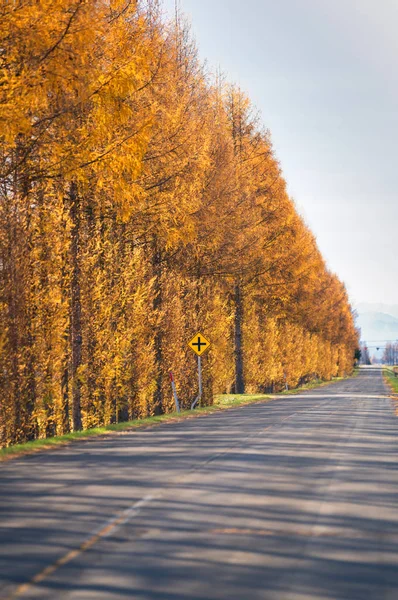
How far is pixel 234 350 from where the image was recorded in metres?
44.7

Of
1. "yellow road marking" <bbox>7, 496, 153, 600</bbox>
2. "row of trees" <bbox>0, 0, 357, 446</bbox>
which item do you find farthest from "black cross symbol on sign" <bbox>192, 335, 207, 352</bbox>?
"yellow road marking" <bbox>7, 496, 153, 600</bbox>

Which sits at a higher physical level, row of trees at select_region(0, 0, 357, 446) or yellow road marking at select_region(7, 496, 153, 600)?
row of trees at select_region(0, 0, 357, 446)

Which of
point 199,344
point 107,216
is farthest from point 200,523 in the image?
point 199,344

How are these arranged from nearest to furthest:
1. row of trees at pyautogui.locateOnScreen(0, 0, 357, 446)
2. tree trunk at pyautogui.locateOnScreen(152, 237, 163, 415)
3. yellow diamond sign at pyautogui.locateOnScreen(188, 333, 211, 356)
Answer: row of trees at pyautogui.locateOnScreen(0, 0, 357, 446) → tree trunk at pyautogui.locateOnScreen(152, 237, 163, 415) → yellow diamond sign at pyautogui.locateOnScreen(188, 333, 211, 356)

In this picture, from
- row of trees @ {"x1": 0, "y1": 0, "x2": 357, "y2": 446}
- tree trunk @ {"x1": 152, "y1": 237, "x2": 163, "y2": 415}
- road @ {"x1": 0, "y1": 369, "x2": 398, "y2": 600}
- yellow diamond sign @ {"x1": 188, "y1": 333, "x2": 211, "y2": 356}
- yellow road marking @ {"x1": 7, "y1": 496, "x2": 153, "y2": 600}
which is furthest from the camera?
yellow diamond sign @ {"x1": 188, "y1": 333, "x2": 211, "y2": 356}

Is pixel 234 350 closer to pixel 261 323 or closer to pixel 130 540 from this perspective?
pixel 261 323

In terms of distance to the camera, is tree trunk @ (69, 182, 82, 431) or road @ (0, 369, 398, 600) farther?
tree trunk @ (69, 182, 82, 431)

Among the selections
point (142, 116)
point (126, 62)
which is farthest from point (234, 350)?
point (126, 62)

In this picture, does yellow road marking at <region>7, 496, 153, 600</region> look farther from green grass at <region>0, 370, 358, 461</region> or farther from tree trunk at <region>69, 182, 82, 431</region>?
tree trunk at <region>69, 182, 82, 431</region>

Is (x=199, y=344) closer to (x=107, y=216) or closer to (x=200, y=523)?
(x=107, y=216)

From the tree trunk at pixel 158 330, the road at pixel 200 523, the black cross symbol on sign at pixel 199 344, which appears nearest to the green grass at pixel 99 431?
the road at pixel 200 523

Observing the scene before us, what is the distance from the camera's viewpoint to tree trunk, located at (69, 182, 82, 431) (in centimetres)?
2050

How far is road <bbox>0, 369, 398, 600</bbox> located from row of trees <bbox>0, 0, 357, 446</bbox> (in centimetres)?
366

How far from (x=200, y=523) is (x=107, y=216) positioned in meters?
14.6
